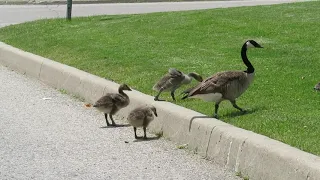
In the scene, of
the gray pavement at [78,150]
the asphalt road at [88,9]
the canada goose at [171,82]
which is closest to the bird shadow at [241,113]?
the gray pavement at [78,150]

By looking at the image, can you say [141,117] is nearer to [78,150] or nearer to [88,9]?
[78,150]

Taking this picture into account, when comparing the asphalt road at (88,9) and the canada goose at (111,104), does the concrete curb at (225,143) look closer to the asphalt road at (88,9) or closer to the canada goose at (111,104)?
the canada goose at (111,104)

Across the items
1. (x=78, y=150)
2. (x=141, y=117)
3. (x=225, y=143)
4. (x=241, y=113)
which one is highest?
(x=225, y=143)

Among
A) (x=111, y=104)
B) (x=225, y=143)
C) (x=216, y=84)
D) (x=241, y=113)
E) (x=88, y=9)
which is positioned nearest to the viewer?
(x=225, y=143)

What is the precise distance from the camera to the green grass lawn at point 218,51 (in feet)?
31.0

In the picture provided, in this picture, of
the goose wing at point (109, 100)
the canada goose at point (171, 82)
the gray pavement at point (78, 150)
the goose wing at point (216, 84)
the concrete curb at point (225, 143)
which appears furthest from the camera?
the canada goose at point (171, 82)

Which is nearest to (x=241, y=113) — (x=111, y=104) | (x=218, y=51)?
(x=111, y=104)

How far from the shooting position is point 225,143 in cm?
820

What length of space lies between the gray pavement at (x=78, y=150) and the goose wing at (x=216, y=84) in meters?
0.70

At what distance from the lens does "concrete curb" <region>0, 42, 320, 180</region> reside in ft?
23.2

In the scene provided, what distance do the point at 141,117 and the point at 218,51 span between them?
5.85m

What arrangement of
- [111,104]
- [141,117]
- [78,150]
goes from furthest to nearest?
1. [111,104]
2. [141,117]
3. [78,150]

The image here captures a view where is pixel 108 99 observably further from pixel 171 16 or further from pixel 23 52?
pixel 171 16

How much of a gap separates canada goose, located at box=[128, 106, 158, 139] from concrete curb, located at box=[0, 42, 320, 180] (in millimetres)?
229
